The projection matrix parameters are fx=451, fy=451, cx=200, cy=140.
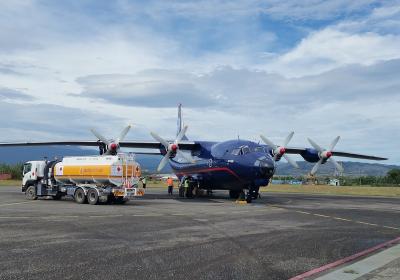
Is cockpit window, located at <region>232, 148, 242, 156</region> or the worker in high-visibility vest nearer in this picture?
cockpit window, located at <region>232, 148, 242, 156</region>

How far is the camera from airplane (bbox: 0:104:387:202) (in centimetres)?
2925

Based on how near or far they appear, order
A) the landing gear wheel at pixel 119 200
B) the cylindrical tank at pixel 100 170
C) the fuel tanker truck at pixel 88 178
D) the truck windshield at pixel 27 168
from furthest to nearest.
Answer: the truck windshield at pixel 27 168, the landing gear wheel at pixel 119 200, the cylindrical tank at pixel 100 170, the fuel tanker truck at pixel 88 178

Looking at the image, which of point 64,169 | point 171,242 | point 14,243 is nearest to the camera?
point 14,243

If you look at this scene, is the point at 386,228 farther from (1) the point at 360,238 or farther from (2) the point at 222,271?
(2) the point at 222,271

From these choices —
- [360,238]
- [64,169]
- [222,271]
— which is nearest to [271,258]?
[222,271]

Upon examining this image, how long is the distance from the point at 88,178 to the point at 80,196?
1.21 meters

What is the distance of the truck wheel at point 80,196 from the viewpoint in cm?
2703

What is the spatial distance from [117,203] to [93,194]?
5.99ft

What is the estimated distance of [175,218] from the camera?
1827cm

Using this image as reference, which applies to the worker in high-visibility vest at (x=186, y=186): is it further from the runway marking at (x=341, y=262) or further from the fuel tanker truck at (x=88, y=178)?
the runway marking at (x=341, y=262)

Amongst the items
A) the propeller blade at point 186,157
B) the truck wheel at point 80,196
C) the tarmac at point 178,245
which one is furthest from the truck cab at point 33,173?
the tarmac at point 178,245

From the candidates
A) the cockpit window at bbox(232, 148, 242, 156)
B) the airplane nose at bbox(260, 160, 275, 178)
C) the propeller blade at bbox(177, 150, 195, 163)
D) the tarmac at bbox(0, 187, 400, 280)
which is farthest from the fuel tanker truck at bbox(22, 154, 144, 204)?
the tarmac at bbox(0, 187, 400, 280)

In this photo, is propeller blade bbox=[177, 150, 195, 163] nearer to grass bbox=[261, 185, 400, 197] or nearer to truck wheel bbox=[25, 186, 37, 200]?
truck wheel bbox=[25, 186, 37, 200]

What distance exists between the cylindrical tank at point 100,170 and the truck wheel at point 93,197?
3.04 ft
